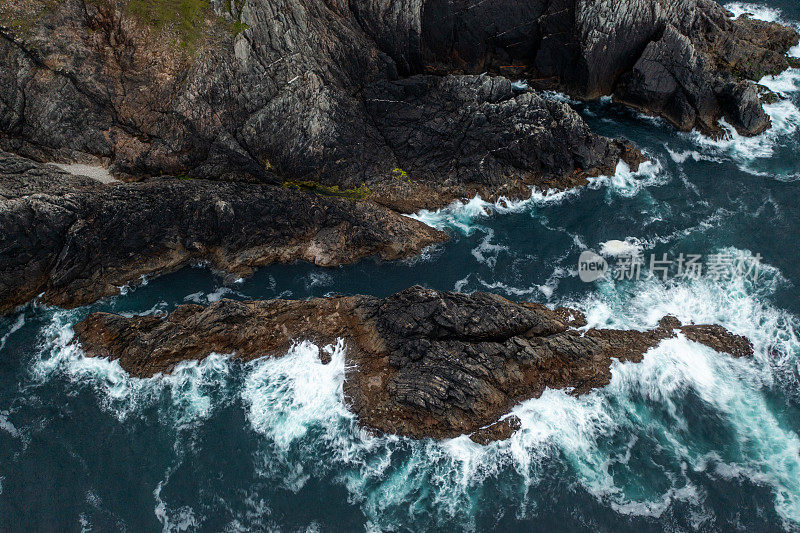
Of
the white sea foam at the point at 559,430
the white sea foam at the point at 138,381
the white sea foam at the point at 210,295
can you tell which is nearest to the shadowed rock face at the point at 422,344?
the white sea foam at the point at 138,381

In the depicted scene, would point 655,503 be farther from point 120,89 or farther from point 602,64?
point 120,89

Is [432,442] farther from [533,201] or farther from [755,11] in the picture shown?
[755,11]

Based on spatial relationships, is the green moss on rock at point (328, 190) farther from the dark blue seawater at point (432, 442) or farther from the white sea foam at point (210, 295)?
the white sea foam at point (210, 295)

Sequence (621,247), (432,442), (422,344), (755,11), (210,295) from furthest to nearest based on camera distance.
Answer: (755,11)
(621,247)
(210,295)
(422,344)
(432,442)

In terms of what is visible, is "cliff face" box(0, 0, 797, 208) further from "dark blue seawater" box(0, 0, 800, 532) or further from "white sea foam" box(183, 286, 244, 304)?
"white sea foam" box(183, 286, 244, 304)

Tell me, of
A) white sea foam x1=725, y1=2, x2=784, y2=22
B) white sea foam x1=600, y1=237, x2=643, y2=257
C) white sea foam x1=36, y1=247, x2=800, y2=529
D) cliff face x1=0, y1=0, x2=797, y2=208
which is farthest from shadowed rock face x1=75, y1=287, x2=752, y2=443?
white sea foam x1=725, y1=2, x2=784, y2=22

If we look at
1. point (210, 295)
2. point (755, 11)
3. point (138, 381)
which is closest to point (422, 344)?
point (210, 295)
